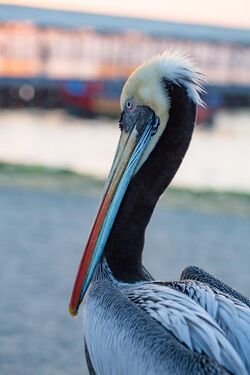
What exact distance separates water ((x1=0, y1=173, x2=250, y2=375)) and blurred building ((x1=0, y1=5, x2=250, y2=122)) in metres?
20.2

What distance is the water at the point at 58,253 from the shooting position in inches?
190

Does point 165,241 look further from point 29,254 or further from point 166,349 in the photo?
point 166,349

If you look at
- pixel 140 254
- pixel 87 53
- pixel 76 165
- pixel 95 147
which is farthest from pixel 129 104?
pixel 87 53

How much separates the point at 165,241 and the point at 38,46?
2930 cm

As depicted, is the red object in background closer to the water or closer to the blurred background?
the blurred background

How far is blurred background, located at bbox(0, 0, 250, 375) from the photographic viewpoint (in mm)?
5495

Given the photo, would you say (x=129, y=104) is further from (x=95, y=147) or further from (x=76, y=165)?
(x=95, y=147)

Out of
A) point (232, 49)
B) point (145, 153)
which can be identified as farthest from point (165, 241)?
point (232, 49)

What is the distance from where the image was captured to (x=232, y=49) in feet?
132

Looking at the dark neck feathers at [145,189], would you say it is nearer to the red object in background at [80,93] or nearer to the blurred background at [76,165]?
the blurred background at [76,165]

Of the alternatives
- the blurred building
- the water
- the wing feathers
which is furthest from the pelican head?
the blurred building

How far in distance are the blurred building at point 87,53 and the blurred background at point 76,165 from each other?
0.17ft

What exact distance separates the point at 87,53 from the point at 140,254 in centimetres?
3411

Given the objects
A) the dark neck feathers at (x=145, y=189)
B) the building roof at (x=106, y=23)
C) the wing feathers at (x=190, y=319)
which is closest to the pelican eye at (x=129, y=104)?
the dark neck feathers at (x=145, y=189)
